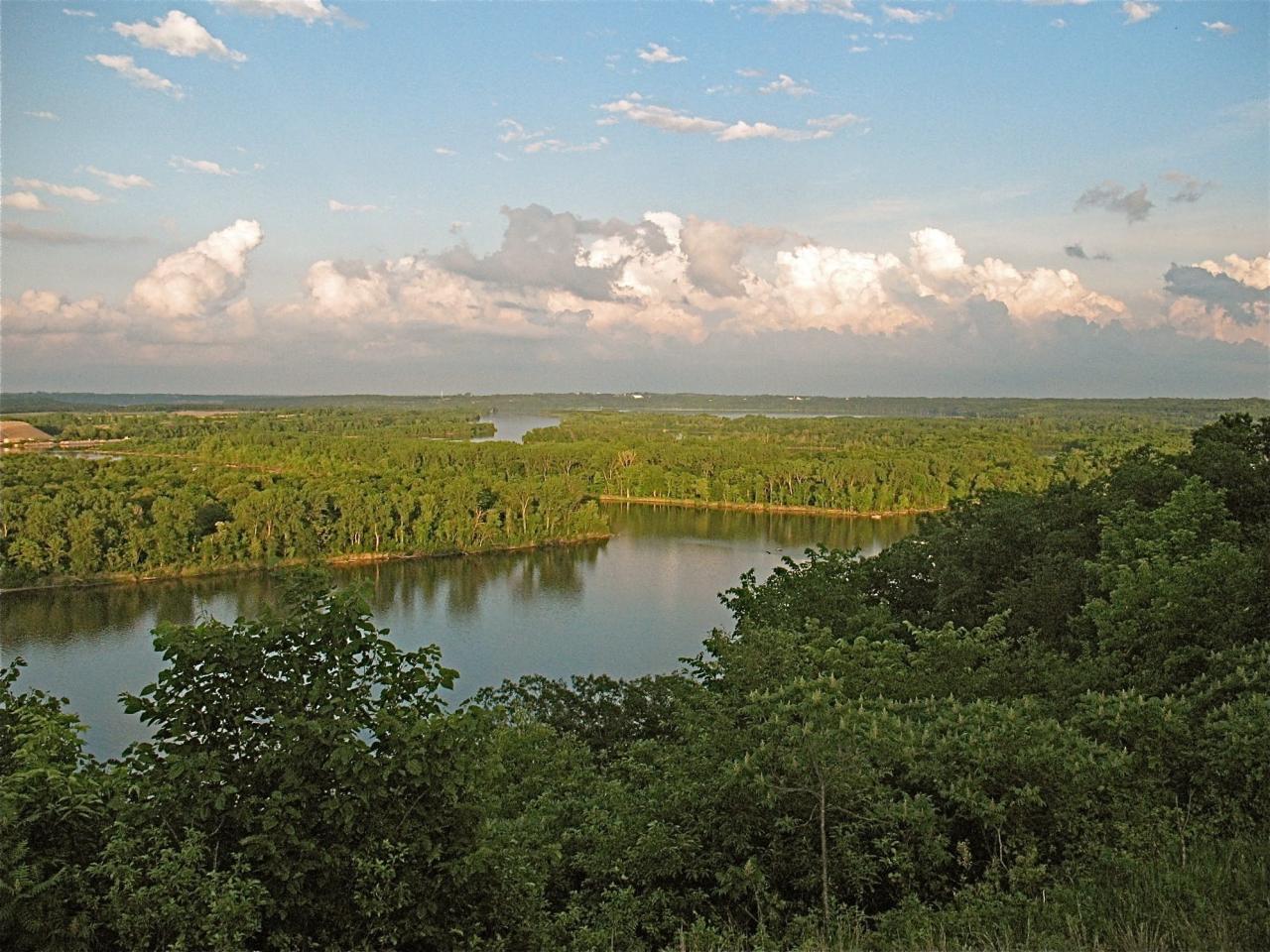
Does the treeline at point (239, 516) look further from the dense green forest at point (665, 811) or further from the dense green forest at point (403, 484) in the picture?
the dense green forest at point (665, 811)

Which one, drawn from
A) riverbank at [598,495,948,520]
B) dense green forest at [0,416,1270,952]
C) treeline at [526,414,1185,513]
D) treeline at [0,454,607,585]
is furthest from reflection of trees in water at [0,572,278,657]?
treeline at [526,414,1185,513]

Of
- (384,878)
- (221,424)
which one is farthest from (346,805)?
(221,424)

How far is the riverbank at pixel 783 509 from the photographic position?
165 feet

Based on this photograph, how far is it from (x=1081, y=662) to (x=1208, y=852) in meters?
4.30

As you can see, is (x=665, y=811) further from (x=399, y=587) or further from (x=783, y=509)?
(x=783, y=509)

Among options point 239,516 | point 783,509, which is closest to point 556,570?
point 239,516

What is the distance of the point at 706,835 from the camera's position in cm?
530

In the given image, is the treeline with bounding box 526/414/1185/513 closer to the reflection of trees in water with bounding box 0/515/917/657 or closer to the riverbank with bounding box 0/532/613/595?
the reflection of trees in water with bounding box 0/515/917/657

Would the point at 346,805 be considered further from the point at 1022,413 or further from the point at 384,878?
the point at 1022,413

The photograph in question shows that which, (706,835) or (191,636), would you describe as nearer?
(191,636)

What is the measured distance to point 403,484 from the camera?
44.0 m

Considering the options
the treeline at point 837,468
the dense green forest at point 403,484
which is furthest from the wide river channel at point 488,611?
the treeline at point 837,468

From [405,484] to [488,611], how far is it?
56.6 feet

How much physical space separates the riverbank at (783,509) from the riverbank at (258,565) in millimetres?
11856
